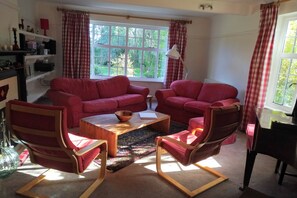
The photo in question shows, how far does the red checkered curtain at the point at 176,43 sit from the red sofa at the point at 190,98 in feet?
3.30

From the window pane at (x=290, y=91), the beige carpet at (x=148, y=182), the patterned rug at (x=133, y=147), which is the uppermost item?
the window pane at (x=290, y=91)

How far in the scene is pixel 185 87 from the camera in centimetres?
452

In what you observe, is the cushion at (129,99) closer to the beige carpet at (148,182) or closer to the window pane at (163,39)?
the beige carpet at (148,182)

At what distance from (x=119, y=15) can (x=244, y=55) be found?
3009mm

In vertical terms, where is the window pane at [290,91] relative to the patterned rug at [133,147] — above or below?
above

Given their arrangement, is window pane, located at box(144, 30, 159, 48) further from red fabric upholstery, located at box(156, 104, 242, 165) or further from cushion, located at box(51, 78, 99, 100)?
red fabric upholstery, located at box(156, 104, 242, 165)

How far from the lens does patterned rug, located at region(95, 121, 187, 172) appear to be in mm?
2500

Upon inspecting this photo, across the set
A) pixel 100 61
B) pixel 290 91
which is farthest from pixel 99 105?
pixel 290 91

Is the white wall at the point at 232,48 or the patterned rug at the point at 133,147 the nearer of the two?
the patterned rug at the point at 133,147

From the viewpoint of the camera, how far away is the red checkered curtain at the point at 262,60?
10.7 feet

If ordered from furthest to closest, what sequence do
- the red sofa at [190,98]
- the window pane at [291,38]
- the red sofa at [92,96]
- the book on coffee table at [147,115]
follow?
the red sofa at [190,98] → the red sofa at [92,96] → the window pane at [291,38] → the book on coffee table at [147,115]

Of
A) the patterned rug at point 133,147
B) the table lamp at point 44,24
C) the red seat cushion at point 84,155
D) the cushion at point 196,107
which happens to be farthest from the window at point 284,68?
the table lamp at point 44,24

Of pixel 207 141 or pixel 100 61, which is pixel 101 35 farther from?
pixel 207 141

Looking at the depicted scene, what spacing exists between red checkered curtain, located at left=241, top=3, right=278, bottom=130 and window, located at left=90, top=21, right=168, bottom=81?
258 cm
